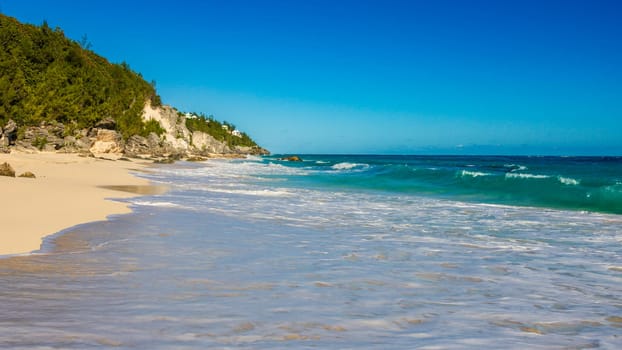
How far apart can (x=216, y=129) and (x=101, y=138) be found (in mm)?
90554

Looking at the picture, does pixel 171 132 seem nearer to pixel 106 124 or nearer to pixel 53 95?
pixel 106 124

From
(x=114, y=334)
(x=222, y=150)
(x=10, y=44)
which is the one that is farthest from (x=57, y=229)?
(x=222, y=150)

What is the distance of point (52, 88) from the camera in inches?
1969

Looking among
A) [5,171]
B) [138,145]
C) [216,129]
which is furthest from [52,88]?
[216,129]

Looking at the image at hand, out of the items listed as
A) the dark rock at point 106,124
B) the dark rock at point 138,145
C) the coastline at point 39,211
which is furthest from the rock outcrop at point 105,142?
the coastline at point 39,211

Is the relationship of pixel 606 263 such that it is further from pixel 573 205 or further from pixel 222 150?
pixel 222 150

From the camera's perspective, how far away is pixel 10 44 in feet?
178

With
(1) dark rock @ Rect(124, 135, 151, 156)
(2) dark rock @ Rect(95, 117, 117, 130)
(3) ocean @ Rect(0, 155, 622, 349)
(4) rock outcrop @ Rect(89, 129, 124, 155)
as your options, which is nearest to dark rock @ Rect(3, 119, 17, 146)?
(4) rock outcrop @ Rect(89, 129, 124, 155)

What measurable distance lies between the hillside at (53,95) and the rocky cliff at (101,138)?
0.40 feet

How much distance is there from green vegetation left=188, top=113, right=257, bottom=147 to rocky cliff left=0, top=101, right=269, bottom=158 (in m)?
20.6

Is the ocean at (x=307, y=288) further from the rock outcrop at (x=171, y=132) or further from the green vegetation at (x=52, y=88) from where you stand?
the rock outcrop at (x=171, y=132)

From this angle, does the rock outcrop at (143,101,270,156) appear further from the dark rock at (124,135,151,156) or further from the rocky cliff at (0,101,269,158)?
the dark rock at (124,135,151,156)

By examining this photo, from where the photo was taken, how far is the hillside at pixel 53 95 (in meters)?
41.8

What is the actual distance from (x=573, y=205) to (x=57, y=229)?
16.1 metres
